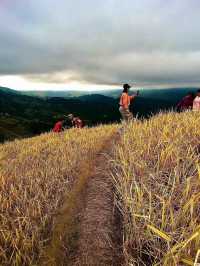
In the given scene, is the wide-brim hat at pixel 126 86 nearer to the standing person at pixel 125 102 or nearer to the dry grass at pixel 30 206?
the standing person at pixel 125 102

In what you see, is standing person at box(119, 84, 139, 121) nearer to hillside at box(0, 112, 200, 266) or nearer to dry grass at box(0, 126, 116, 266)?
dry grass at box(0, 126, 116, 266)

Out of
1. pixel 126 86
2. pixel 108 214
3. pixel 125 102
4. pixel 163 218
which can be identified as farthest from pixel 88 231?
pixel 125 102

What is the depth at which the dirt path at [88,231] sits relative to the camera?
5410 mm

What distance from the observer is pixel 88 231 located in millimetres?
6066

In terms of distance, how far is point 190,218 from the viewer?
5094 millimetres

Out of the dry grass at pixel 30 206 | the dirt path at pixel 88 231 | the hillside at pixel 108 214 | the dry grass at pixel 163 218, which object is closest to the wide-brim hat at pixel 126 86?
the dry grass at pixel 30 206

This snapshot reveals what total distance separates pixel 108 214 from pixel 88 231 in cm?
57

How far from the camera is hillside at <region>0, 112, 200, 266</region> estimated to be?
16.2 ft

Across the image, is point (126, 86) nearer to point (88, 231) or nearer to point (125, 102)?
point (125, 102)

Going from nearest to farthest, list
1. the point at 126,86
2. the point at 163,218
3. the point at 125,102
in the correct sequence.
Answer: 1. the point at 163,218
2. the point at 126,86
3. the point at 125,102

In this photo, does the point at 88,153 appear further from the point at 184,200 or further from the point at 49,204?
the point at 184,200

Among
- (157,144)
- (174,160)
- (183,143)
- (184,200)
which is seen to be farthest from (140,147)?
(184,200)

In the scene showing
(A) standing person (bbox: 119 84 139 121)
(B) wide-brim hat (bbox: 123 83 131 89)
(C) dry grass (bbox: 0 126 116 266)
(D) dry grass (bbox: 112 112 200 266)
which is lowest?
(C) dry grass (bbox: 0 126 116 266)

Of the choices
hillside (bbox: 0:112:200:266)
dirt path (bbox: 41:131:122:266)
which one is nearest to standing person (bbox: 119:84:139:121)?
hillside (bbox: 0:112:200:266)
